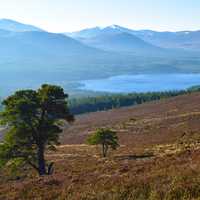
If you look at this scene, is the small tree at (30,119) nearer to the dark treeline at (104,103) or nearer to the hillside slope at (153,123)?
the hillside slope at (153,123)

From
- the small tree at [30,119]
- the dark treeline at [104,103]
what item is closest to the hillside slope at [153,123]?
the dark treeline at [104,103]

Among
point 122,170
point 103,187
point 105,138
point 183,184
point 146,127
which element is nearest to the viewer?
point 183,184

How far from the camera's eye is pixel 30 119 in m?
31.5

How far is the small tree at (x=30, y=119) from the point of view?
31.2 m

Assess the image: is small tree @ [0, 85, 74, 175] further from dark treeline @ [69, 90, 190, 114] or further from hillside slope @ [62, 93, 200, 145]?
dark treeline @ [69, 90, 190, 114]

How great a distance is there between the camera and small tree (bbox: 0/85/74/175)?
3119 centimetres

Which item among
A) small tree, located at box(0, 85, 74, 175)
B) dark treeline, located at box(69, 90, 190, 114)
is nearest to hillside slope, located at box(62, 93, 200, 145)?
dark treeline, located at box(69, 90, 190, 114)

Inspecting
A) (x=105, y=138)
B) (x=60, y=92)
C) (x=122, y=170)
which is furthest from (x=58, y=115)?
(x=105, y=138)

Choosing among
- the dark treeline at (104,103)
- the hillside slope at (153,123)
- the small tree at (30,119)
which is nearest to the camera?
the small tree at (30,119)

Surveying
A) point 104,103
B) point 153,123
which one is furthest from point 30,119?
point 104,103

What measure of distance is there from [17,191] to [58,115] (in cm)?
1267

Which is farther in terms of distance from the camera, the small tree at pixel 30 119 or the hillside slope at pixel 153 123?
the hillside slope at pixel 153 123

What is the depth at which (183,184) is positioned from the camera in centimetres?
1455

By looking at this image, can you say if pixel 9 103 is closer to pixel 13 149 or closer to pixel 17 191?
pixel 13 149
